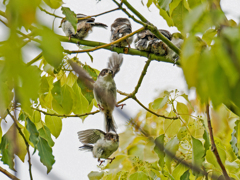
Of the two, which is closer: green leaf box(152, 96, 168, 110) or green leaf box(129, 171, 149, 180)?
green leaf box(129, 171, 149, 180)

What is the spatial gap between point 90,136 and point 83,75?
2.13ft

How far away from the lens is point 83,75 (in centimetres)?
→ 161

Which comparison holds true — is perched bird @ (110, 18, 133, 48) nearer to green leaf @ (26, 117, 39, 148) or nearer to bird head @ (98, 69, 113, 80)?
bird head @ (98, 69, 113, 80)

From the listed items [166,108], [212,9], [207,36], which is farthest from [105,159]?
[212,9]

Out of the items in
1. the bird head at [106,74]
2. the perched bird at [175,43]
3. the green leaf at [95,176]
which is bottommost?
the green leaf at [95,176]

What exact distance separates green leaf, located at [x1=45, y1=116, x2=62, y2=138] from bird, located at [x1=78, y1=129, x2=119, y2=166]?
0.32m

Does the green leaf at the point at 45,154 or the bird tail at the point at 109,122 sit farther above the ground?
the bird tail at the point at 109,122

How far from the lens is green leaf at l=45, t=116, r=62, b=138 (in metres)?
1.68

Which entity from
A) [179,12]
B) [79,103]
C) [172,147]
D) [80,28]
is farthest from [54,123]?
[179,12]

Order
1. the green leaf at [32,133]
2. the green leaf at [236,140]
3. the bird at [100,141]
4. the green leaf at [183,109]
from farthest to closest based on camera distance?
the bird at [100,141] < the green leaf at [183,109] < the green leaf at [32,133] < the green leaf at [236,140]

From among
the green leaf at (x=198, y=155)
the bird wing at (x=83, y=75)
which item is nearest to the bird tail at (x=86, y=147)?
the bird wing at (x=83, y=75)

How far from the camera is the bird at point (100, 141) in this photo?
6.50 ft

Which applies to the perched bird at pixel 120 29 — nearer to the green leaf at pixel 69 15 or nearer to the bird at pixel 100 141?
the bird at pixel 100 141

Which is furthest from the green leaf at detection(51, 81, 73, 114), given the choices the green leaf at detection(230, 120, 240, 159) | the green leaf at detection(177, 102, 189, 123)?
the green leaf at detection(230, 120, 240, 159)
